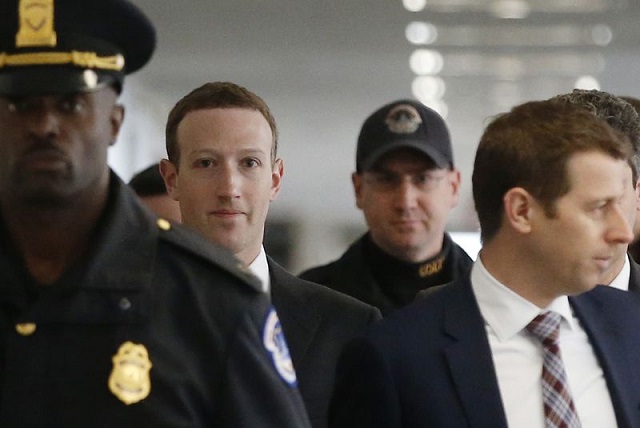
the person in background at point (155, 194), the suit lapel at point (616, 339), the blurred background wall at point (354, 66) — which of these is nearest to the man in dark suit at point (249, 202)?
the suit lapel at point (616, 339)

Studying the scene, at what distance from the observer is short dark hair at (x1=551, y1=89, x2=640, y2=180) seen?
155 inches

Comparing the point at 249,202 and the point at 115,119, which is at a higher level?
the point at 115,119

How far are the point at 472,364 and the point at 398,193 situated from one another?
5.24 ft

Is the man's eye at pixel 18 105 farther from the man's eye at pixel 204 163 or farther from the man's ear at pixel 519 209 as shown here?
the man's eye at pixel 204 163

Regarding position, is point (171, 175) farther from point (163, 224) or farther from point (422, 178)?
point (163, 224)

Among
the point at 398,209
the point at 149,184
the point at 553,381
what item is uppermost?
the point at 149,184

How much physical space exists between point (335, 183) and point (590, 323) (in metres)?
5.73

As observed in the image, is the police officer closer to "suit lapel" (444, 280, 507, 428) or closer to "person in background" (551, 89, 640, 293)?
"suit lapel" (444, 280, 507, 428)

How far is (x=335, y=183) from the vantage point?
9102 mm

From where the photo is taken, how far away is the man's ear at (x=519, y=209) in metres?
3.36

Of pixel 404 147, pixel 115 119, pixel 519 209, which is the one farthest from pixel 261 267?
pixel 115 119

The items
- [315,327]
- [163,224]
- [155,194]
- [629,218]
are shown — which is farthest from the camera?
[155,194]

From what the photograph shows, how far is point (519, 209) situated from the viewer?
3.39 m

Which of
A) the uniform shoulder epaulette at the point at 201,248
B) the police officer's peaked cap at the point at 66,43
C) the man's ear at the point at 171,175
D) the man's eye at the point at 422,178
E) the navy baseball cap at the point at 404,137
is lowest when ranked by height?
the uniform shoulder epaulette at the point at 201,248
